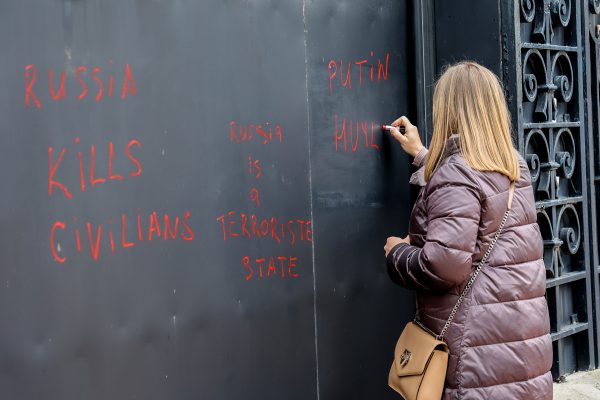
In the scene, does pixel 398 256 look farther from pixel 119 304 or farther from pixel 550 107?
pixel 550 107

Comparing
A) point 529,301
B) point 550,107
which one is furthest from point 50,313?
point 550,107

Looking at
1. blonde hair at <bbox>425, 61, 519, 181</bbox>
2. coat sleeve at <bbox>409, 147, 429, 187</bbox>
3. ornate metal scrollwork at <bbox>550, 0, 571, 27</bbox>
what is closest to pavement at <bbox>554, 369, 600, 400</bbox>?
coat sleeve at <bbox>409, 147, 429, 187</bbox>

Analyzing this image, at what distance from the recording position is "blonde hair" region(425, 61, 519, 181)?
10.1ft

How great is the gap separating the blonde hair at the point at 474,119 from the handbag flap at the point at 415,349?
620 millimetres

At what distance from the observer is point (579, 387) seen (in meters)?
4.57

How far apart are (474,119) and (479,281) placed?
62 centimetres

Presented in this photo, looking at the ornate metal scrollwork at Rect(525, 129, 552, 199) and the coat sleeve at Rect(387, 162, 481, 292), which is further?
the ornate metal scrollwork at Rect(525, 129, 552, 199)

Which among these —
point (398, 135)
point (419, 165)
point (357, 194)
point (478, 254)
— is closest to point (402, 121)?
point (398, 135)

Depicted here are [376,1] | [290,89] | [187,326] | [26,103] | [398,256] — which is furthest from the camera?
[376,1]

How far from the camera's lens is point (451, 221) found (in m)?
2.91

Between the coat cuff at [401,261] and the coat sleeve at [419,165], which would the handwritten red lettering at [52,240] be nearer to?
the coat cuff at [401,261]

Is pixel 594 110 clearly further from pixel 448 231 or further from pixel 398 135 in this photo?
pixel 448 231

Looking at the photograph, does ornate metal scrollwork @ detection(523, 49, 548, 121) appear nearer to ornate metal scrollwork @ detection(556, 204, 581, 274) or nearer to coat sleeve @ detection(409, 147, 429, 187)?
ornate metal scrollwork @ detection(556, 204, 581, 274)

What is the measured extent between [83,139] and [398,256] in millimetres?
1275
